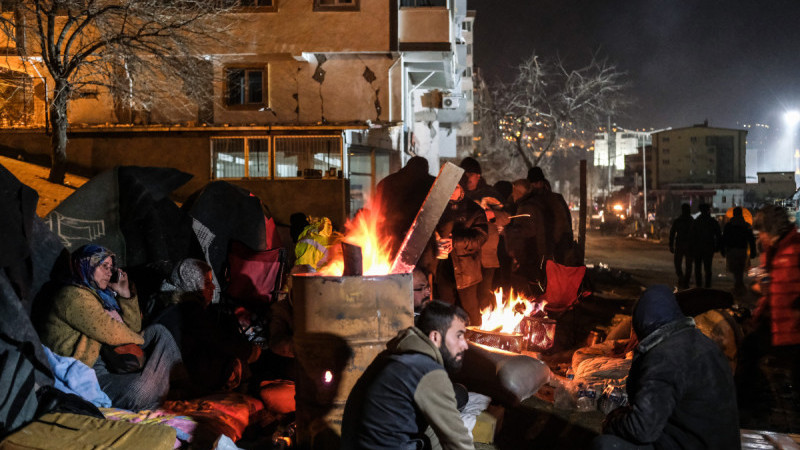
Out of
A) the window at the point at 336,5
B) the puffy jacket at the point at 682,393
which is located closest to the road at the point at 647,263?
the window at the point at 336,5

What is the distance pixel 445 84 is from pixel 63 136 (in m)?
13.3

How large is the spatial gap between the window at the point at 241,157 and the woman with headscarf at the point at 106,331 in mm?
13332

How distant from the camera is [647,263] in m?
21.5

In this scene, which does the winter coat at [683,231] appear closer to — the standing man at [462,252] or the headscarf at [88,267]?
the standing man at [462,252]

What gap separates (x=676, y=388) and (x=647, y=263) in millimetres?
19550

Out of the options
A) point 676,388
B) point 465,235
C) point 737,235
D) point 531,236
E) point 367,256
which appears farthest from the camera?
point 737,235

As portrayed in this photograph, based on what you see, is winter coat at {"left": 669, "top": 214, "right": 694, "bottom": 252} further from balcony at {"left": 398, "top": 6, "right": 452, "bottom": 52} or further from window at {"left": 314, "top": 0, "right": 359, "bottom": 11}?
window at {"left": 314, "top": 0, "right": 359, "bottom": 11}

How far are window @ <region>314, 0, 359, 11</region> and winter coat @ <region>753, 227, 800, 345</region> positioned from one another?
1544cm

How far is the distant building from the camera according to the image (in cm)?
6838

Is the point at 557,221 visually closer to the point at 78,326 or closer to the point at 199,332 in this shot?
the point at 199,332

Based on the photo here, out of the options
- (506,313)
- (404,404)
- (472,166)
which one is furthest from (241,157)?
(404,404)

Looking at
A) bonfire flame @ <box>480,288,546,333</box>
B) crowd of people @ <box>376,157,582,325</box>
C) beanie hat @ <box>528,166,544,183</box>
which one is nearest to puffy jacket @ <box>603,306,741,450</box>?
crowd of people @ <box>376,157,582,325</box>

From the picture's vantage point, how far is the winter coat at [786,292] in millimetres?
5566

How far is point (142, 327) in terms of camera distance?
19.9 feet
